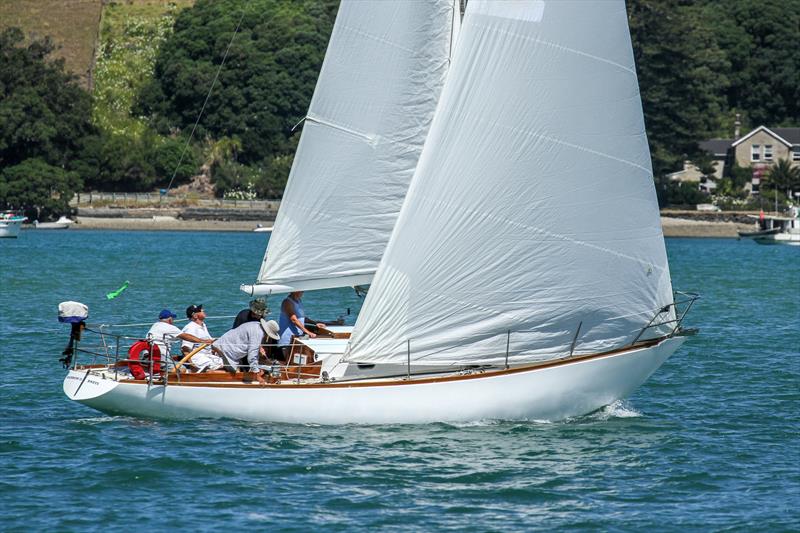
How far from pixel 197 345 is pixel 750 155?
369 ft

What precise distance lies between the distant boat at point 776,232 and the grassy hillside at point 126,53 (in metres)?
53.7

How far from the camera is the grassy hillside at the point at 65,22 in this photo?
152375 millimetres

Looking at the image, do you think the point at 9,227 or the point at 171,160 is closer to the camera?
the point at 9,227

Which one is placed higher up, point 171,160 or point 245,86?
point 245,86

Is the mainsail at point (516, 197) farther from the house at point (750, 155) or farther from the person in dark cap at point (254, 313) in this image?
the house at point (750, 155)

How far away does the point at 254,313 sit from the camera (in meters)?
20.4

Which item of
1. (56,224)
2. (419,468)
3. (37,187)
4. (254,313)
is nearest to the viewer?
(419,468)

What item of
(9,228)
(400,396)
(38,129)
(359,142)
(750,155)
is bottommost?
(400,396)

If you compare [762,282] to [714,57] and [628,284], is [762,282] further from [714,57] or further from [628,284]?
[714,57]

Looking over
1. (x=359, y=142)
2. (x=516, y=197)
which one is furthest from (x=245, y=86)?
(x=516, y=197)

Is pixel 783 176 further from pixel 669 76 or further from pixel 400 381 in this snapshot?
pixel 400 381

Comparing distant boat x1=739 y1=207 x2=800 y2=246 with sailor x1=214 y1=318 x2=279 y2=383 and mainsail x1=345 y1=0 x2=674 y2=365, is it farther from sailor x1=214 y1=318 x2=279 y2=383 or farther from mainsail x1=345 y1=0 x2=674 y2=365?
sailor x1=214 y1=318 x2=279 y2=383

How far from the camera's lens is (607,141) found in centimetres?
1988

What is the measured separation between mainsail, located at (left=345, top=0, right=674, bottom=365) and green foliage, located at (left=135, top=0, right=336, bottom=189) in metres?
99.1
